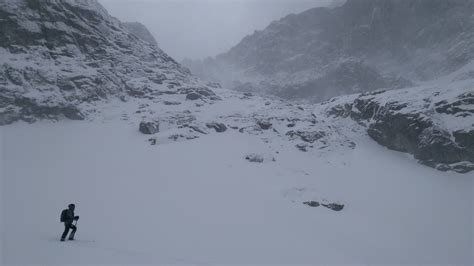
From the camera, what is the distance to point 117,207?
60.6ft

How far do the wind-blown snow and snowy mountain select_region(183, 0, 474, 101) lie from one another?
67.9m

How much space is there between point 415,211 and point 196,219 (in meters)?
16.2

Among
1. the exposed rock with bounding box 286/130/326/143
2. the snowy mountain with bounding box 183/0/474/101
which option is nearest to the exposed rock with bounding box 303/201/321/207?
the exposed rock with bounding box 286/130/326/143

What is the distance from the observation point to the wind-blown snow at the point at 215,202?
14.2 m

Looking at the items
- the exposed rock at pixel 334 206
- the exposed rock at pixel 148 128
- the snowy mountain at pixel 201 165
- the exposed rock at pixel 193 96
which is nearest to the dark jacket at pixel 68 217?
the snowy mountain at pixel 201 165

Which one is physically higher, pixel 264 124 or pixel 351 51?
pixel 351 51

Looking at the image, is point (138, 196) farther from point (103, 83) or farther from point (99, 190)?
point (103, 83)

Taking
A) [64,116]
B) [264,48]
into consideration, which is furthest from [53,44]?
[264,48]

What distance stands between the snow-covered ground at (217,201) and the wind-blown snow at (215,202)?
8cm

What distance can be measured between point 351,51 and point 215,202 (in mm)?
115383

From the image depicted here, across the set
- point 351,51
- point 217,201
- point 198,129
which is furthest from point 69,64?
point 351,51

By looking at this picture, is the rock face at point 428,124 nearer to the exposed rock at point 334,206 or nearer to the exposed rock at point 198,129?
the exposed rock at point 334,206

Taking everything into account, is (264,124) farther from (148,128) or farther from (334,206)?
(334,206)

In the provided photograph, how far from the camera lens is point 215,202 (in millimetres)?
21219
